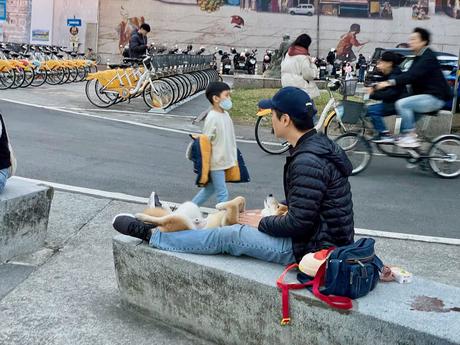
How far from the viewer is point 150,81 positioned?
15500 mm

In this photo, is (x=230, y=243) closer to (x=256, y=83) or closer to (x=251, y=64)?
(x=256, y=83)

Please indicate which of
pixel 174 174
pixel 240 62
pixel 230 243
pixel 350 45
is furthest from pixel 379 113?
pixel 350 45

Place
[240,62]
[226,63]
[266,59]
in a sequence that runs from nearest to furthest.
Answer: [266,59], [240,62], [226,63]

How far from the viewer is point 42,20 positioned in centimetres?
3719

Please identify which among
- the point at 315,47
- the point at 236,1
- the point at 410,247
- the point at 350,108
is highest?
the point at 236,1

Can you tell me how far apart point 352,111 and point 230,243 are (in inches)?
234

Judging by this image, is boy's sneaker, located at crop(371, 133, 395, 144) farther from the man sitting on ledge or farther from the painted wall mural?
the painted wall mural

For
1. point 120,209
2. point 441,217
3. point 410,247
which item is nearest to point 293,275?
point 410,247

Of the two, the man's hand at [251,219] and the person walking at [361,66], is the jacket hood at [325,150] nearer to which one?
the man's hand at [251,219]

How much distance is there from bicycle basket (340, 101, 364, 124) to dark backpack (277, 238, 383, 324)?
240 inches

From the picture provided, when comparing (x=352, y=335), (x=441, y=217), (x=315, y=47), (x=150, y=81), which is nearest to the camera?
(x=352, y=335)

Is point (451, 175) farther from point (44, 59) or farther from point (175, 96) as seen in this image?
point (44, 59)

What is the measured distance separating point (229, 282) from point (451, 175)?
6.32 meters

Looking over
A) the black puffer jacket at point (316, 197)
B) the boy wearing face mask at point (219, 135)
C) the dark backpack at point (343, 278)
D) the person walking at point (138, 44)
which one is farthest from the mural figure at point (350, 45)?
the dark backpack at point (343, 278)
